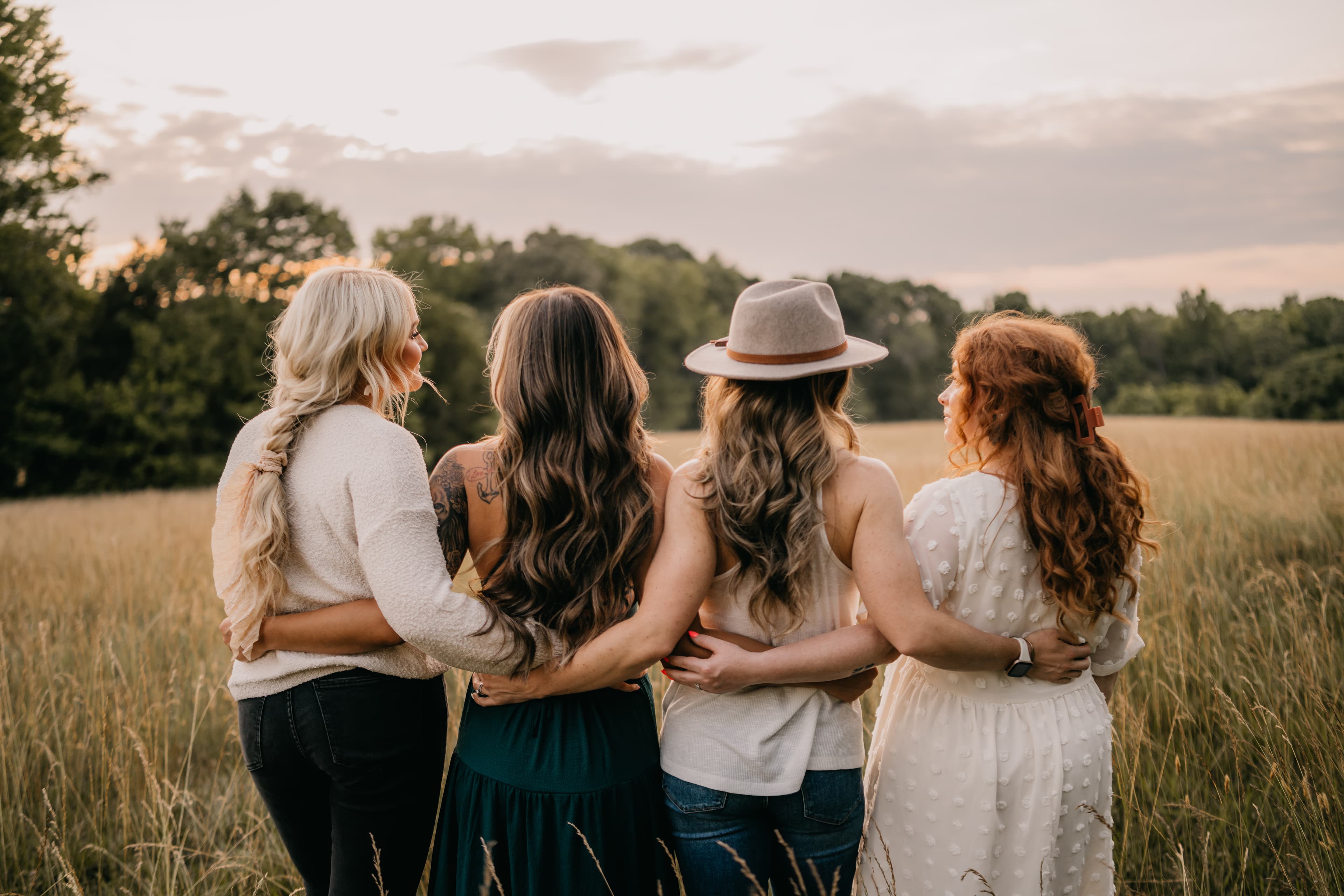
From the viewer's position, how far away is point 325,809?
2182 mm

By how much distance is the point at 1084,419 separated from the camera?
210cm

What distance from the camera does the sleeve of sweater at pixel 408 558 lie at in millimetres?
1884

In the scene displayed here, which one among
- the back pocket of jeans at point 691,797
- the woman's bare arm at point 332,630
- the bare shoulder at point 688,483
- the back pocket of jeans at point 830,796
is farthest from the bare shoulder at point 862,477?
the woman's bare arm at point 332,630

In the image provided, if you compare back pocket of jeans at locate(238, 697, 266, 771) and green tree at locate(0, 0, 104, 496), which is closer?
back pocket of jeans at locate(238, 697, 266, 771)

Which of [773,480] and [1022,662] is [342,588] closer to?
[773,480]

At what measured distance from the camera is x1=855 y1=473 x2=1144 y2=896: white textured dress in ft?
6.85

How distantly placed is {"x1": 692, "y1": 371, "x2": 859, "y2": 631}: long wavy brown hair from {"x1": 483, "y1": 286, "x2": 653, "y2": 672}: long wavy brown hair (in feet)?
0.77

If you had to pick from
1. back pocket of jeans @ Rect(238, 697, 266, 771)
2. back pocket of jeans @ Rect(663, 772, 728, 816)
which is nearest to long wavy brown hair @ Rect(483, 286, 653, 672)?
back pocket of jeans @ Rect(663, 772, 728, 816)

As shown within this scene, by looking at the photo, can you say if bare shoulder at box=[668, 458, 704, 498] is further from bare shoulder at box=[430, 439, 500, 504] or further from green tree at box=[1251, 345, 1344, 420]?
green tree at box=[1251, 345, 1344, 420]

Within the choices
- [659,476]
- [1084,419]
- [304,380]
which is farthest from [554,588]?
[1084,419]

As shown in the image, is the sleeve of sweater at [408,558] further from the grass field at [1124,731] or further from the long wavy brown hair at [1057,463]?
the long wavy brown hair at [1057,463]

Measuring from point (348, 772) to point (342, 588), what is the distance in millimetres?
479

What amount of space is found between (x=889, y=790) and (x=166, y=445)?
24724 millimetres

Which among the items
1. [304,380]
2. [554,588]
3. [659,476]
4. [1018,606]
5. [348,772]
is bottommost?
[348,772]
